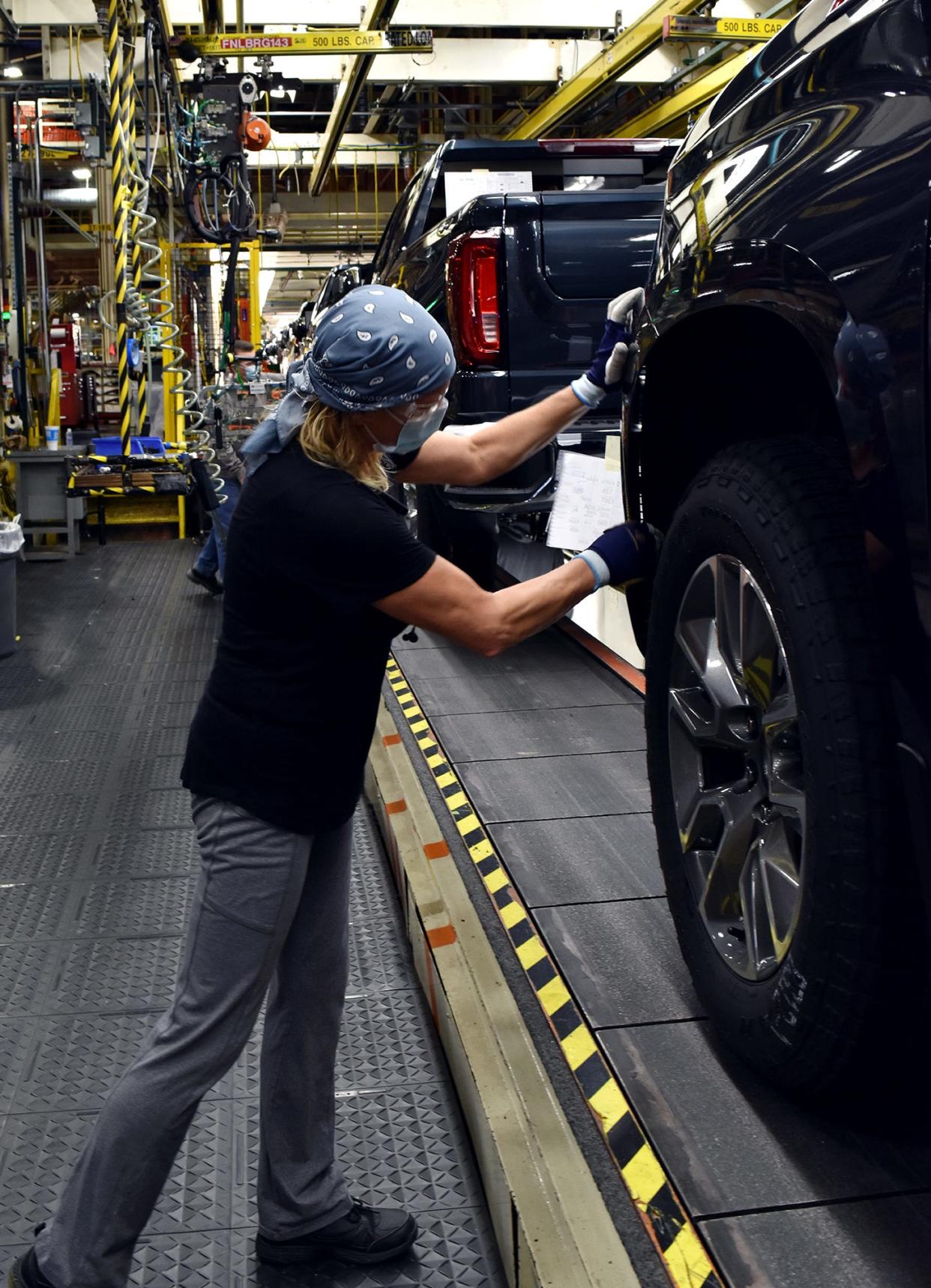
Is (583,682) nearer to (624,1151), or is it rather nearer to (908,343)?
(624,1151)

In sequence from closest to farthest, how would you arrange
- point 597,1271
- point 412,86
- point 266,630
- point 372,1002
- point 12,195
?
point 597,1271 → point 266,630 → point 372,1002 → point 12,195 → point 412,86

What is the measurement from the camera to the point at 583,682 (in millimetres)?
5816

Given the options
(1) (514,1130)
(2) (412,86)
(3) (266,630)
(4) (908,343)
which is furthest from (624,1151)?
(2) (412,86)

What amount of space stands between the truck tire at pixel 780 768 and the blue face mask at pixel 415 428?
496 millimetres

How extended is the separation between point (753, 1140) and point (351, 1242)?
2.40ft

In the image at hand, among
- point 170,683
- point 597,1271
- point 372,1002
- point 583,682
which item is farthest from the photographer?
point 170,683

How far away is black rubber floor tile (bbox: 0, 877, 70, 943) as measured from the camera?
3586 mm

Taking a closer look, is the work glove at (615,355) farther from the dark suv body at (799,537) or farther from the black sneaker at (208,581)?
the black sneaker at (208,581)

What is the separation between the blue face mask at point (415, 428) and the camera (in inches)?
86.4

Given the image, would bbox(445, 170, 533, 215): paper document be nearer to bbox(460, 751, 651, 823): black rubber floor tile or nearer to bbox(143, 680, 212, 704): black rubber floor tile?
bbox(143, 680, 212, 704): black rubber floor tile

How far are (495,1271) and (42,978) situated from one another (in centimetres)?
161

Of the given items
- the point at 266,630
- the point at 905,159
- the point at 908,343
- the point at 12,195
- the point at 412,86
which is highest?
the point at 412,86

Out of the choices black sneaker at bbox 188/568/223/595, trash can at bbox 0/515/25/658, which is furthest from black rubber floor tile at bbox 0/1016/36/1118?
black sneaker at bbox 188/568/223/595

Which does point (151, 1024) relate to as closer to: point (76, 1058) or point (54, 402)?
point (76, 1058)
